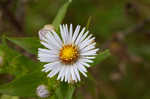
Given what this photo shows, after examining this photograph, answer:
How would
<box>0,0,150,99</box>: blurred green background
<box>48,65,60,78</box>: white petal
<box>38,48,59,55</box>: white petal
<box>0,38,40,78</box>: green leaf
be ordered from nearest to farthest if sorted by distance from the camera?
1. <box>48,65,60,78</box>: white petal
2. <box>38,48,59,55</box>: white petal
3. <box>0,38,40,78</box>: green leaf
4. <box>0,0,150,99</box>: blurred green background

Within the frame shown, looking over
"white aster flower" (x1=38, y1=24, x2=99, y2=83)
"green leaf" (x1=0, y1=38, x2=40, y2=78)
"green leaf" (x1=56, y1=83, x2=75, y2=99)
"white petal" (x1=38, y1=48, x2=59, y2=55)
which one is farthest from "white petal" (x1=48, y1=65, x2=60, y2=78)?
"green leaf" (x1=0, y1=38, x2=40, y2=78)

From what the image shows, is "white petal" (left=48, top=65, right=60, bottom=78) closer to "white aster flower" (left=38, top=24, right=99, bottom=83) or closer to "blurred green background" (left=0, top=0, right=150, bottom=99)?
"white aster flower" (left=38, top=24, right=99, bottom=83)

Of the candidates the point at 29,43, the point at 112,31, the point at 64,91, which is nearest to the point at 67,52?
the point at 64,91

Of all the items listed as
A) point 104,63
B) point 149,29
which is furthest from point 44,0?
point 149,29

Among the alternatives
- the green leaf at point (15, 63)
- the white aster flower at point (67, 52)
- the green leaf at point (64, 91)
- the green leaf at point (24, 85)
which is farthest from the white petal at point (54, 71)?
the green leaf at point (15, 63)

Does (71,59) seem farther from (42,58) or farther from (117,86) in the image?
(117,86)

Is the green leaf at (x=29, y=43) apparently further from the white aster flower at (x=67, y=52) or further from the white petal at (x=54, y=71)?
the white petal at (x=54, y=71)

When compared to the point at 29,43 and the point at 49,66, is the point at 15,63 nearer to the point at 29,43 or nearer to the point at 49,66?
the point at 29,43
